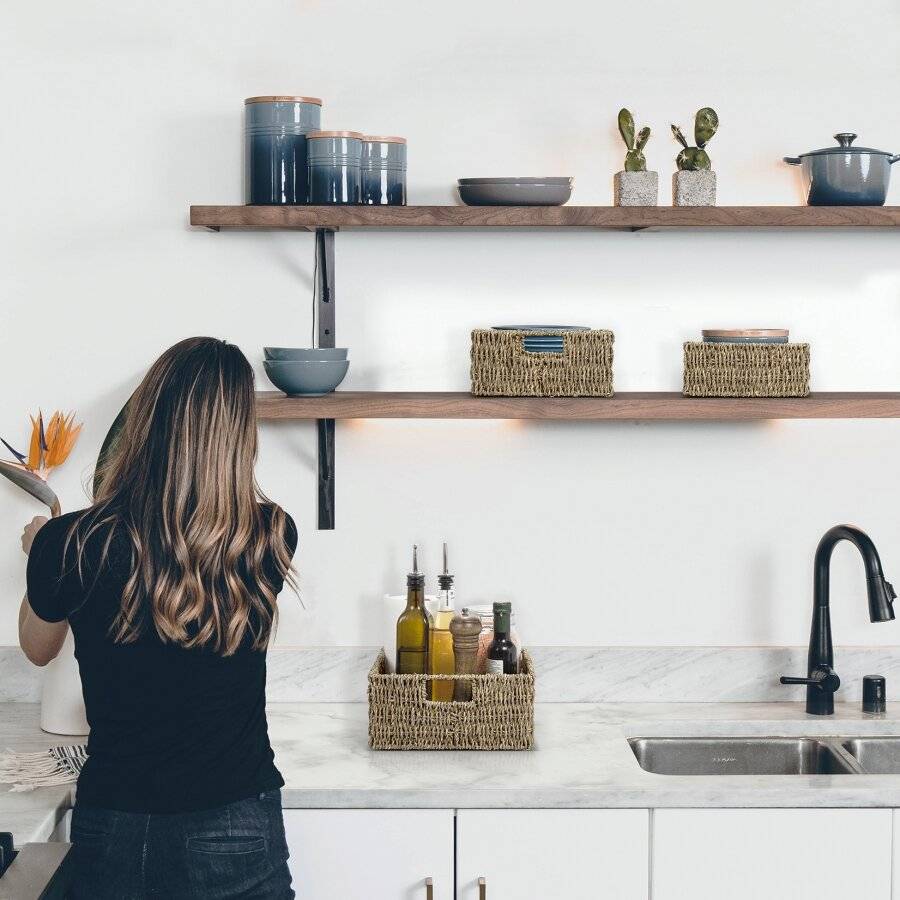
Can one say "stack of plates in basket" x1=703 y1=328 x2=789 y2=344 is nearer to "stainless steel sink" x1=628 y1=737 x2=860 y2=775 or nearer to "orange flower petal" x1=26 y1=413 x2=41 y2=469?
"stainless steel sink" x1=628 y1=737 x2=860 y2=775

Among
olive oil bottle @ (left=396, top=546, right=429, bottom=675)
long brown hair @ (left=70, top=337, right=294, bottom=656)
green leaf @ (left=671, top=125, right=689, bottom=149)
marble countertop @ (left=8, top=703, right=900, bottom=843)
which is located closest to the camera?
long brown hair @ (left=70, top=337, right=294, bottom=656)

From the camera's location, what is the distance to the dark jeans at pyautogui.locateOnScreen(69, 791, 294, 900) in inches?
70.8

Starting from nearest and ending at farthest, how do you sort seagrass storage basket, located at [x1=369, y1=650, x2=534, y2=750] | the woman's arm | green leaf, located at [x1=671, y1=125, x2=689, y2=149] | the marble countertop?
the woman's arm
the marble countertop
seagrass storage basket, located at [x1=369, y1=650, x2=534, y2=750]
green leaf, located at [x1=671, y1=125, x2=689, y2=149]

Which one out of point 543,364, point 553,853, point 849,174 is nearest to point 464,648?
point 553,853

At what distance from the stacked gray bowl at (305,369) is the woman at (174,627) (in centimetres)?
59

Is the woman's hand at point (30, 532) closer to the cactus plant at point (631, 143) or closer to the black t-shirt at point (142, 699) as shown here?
the black t-shirt at point (142, 699)

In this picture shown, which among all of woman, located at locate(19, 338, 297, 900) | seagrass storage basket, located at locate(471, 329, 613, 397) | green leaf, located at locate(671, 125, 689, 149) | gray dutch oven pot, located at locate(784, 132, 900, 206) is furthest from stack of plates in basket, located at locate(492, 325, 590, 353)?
woman, located at locate(19, 338, 297, 900)

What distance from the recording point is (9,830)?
194 cm

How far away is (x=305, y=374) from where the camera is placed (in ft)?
8.04

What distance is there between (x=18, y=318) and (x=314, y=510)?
0.75 meters

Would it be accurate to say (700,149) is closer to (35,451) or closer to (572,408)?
(572,408)

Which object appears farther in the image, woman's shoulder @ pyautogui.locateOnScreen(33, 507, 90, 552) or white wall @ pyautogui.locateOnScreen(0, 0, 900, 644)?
white wall @ pyautogui.locateOnScreen(0, 0, 900, 644)

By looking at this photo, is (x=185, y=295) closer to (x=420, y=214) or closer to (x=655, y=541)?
(x=420, y=214)

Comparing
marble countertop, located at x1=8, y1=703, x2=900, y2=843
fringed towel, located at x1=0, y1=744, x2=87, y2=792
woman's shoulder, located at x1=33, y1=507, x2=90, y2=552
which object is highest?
woman's shoulder, located at x1=33, y1=507, x2=90, y2=552
